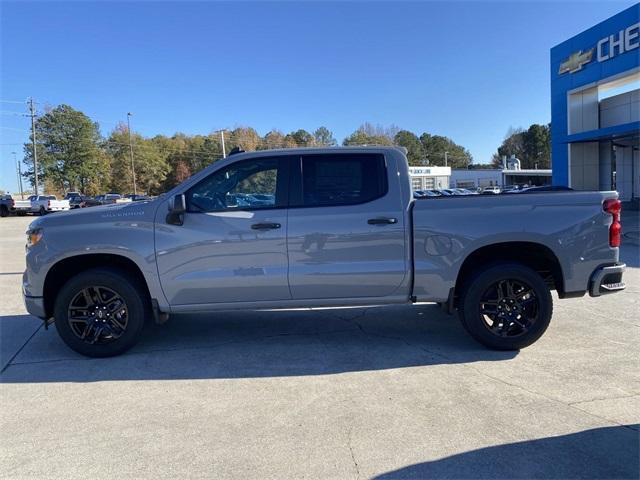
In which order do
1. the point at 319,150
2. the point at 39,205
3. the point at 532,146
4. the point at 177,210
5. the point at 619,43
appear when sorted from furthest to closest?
the point at 532,146 < the point at 39,205 < the point at 619,43 < the point at 319,150 < the point at 177,210

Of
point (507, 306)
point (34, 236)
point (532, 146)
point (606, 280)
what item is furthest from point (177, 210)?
point (532, 146)

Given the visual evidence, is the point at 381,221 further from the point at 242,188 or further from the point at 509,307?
the point at 509,307

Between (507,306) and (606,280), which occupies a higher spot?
(606,280)

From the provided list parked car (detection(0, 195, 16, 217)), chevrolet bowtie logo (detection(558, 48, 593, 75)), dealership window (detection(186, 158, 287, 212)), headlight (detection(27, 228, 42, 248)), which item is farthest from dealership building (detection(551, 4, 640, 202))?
parked car (detection(0, 195, 16, 217))

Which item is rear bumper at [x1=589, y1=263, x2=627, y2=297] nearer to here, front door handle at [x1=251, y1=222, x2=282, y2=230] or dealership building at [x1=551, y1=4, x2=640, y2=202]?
front door handle at [x1=251, y1=222, x2=282, y2=230]

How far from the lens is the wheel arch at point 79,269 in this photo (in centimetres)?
489

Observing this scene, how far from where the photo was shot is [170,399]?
157 inches

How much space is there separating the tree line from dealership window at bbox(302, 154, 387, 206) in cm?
4928

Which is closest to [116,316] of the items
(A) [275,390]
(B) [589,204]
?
(A) [275,390]

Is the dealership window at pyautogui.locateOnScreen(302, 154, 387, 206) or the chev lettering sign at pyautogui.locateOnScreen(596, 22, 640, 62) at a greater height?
the chev lettering sign at pyautogui.locateOnScreen(596, 22, 640, 62)

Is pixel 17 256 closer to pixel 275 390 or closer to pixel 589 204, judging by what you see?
pixel 275 390

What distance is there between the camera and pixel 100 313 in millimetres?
4891

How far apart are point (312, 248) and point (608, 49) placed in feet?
79.7

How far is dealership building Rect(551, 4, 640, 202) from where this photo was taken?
72.9ft
